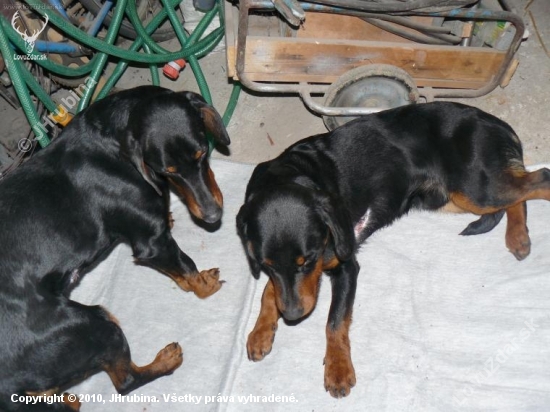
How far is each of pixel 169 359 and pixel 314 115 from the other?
209 cm

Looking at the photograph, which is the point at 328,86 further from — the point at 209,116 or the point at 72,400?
the point at 72,400

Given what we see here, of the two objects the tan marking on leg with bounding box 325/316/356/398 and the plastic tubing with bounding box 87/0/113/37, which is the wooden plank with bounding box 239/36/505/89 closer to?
the plastic tubing with bounding box 87/0/113/37

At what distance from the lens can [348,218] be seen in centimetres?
303

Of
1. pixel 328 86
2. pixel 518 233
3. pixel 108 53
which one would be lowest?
pixel 518 233

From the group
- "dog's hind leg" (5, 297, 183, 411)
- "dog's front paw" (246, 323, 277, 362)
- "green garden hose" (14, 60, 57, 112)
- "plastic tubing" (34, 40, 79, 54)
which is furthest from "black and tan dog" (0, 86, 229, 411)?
"plastic tubing" (34, 40, 79, 54)

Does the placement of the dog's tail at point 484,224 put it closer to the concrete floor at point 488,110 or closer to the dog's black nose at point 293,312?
the concrete floor at point 488,110

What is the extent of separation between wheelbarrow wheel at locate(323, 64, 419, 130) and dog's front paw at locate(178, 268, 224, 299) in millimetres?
1342

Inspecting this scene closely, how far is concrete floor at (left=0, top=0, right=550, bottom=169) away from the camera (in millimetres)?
4293

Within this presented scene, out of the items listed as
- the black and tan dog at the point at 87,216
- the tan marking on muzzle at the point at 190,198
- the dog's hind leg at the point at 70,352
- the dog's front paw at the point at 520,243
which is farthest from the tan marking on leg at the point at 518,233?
the dog's hind leg at the point at 70,352

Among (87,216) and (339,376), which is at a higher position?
(87,216)

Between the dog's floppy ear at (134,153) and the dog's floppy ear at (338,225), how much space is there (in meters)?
0.90

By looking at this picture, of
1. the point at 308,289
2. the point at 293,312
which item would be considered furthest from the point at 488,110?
the point at 293,312

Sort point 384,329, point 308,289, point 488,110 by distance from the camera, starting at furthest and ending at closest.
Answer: point 488,110 < point 384,329 < point 308,289

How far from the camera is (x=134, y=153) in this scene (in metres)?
2.98
